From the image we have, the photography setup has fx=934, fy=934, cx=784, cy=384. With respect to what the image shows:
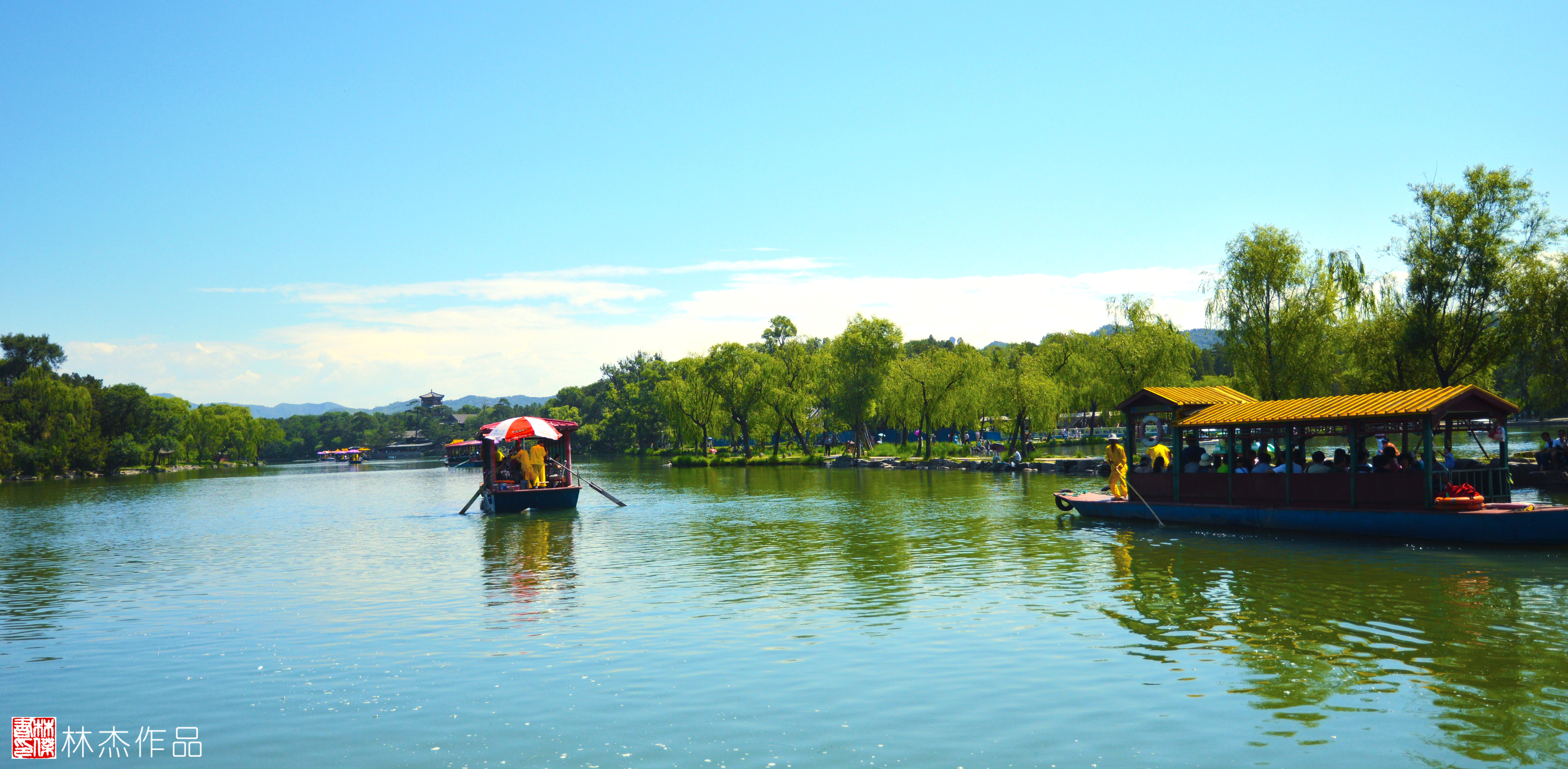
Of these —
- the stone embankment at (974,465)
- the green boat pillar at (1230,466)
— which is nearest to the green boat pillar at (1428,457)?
the green boat pillar at (1230,466)

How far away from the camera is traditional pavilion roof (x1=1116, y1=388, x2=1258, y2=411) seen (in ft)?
80.0

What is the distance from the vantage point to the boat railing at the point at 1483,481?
1992 cm

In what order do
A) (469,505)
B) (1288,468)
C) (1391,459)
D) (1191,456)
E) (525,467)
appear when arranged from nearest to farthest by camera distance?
(1391,459) → (1288,468) → (1191,456) → (525,467) → (469,505)

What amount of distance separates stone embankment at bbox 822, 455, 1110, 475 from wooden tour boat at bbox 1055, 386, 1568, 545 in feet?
62.8

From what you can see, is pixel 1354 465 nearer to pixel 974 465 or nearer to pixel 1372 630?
pixel 1372 630

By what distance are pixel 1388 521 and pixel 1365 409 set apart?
2411 mm

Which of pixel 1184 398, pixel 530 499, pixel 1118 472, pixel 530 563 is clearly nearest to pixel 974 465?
pixel 530 499

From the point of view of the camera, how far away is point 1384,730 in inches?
332

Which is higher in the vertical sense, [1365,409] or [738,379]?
[738,379]

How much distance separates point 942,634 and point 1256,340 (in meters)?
36.3

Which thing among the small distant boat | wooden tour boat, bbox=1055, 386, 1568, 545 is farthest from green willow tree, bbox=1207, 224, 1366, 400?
the small distant boat

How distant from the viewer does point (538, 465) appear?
35.4 metres

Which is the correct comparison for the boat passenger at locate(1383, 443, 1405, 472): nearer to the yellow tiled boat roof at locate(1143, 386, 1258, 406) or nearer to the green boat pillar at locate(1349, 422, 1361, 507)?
the green boat pillar at locate(1349, 422, 1361, 507)

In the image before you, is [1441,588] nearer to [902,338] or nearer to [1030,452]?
[1030,452]
